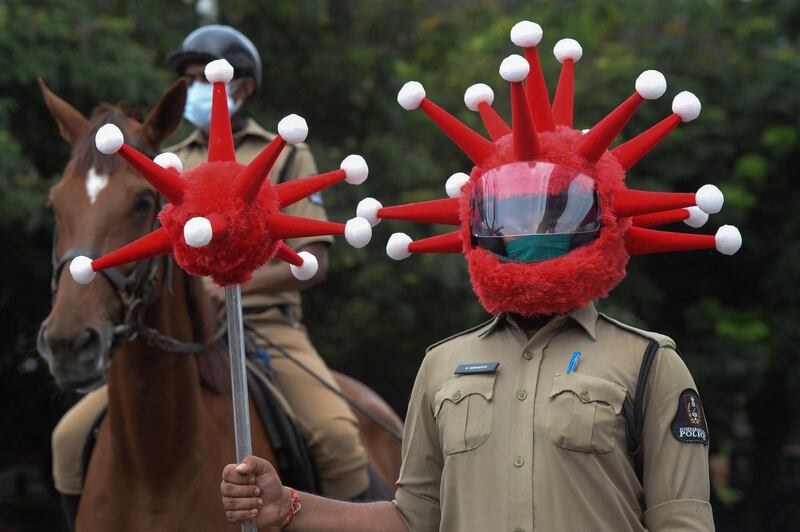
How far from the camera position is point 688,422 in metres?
2.82

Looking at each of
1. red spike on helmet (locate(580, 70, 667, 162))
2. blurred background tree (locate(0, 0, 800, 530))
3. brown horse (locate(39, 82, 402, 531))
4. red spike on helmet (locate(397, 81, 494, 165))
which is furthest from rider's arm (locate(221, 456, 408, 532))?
blurred background tree (locate(0, 0, 800, 530))

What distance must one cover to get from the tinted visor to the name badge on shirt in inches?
10.6

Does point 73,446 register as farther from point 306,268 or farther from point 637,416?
point 637,416

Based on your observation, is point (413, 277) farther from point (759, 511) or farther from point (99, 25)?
point (759, 511)

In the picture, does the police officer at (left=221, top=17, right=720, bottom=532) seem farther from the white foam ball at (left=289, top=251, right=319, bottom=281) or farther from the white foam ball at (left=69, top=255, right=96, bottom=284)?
the white foam ball at (left=69, top=255, right=96, bottom=284)

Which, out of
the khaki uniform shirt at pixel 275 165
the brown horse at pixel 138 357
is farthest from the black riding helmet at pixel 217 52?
the brown horse at pixel 138 357

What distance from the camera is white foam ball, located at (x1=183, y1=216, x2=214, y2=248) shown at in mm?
2938

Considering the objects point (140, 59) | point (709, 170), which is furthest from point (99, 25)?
point (709, 170)

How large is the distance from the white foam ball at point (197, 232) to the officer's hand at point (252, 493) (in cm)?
56

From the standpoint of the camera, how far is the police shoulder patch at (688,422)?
2811 mm

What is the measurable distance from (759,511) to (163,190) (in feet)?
48.7

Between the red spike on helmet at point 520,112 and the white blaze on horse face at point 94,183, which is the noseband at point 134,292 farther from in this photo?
the red spike on helmet at point 520,112

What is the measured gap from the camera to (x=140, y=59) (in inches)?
425

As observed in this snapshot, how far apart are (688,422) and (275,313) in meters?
3.35
